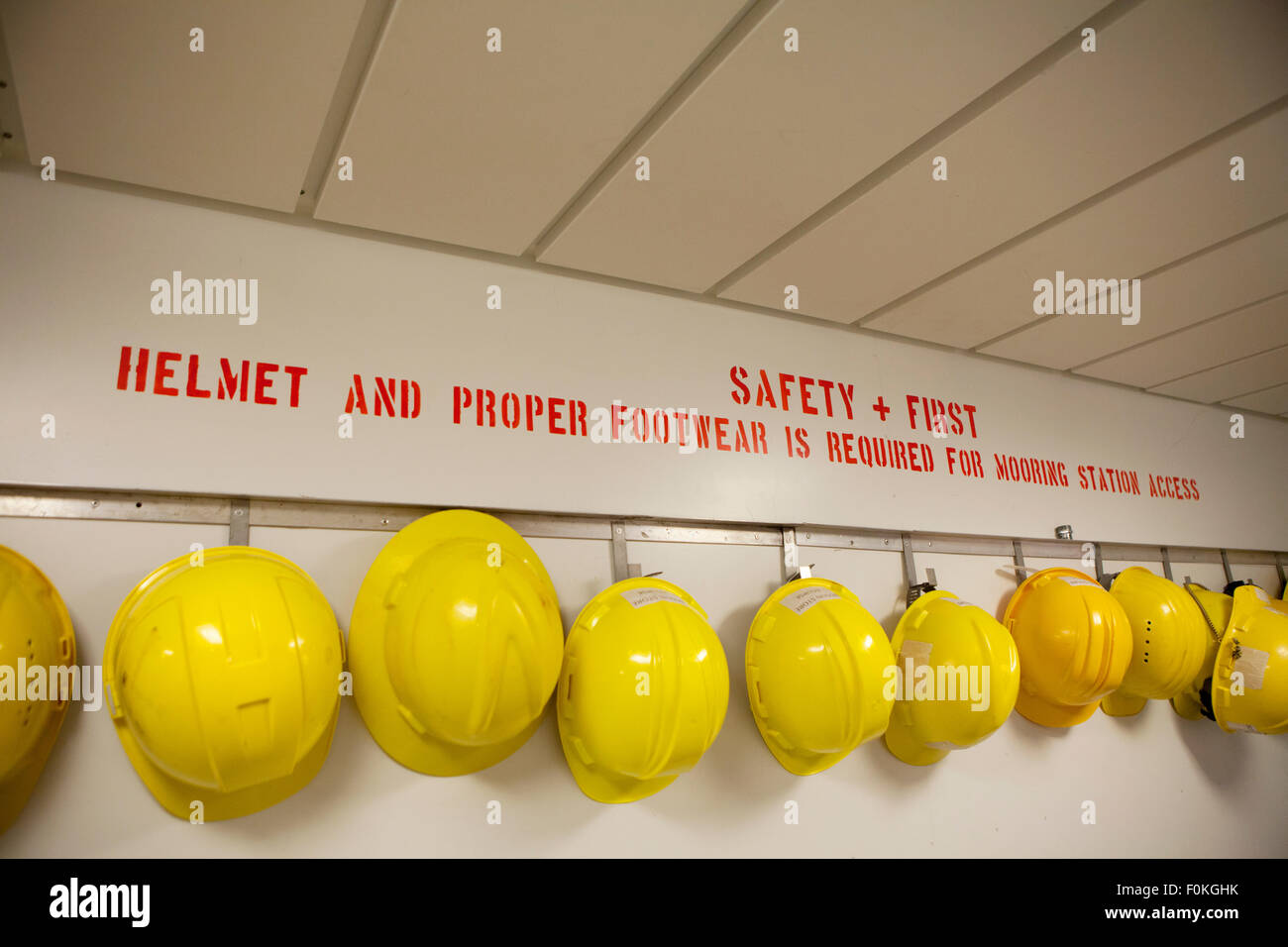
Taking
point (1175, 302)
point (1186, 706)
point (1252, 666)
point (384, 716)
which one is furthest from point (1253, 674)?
point (384, 716)

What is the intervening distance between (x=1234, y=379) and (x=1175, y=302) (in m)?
1.07

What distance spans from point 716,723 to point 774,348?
1.15m

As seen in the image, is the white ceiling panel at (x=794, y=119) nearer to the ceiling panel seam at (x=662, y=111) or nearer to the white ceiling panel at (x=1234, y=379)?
the ceiling panel seam at (x=662, y=111)

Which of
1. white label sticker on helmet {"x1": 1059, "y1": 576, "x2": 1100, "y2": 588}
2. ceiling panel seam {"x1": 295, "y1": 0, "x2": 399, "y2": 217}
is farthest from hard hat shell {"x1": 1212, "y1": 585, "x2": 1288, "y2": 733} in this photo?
ceiling panel seam {"x1": 295, "y1": 0, "x2": 399, "y2": 217}

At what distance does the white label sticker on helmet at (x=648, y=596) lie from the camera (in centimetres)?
165

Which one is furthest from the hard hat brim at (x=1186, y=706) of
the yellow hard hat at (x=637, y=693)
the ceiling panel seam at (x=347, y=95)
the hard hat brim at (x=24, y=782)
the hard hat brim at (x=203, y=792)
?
the hard hat brim at (x=24, y=782)

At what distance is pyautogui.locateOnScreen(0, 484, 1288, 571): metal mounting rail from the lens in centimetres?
138

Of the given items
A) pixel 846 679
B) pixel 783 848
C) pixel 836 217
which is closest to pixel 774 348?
pixel 836 217

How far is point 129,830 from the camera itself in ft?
4.30

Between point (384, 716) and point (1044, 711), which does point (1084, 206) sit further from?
point (384, 716)

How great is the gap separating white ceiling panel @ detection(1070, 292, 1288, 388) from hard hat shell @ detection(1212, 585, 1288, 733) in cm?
98

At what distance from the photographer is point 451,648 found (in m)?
1.37

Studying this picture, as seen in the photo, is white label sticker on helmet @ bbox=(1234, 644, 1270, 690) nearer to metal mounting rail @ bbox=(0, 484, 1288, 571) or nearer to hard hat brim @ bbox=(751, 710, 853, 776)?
metal mounting rail @ bbox=(0, 484, 1288, 571)
